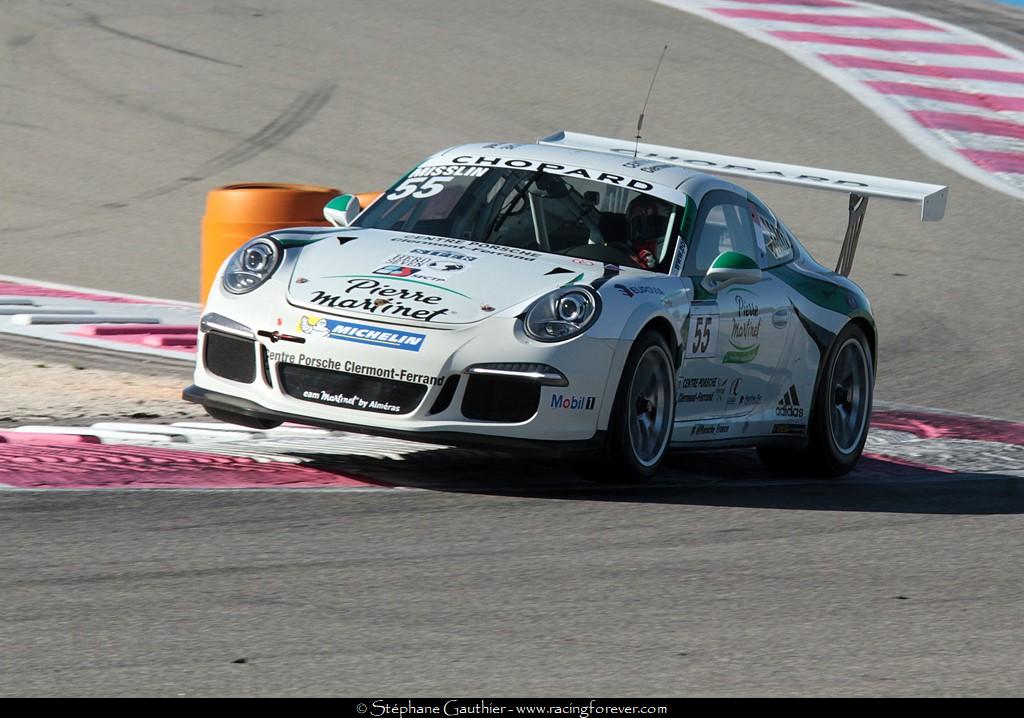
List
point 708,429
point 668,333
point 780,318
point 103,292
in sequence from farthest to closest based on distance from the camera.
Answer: point 103,292
point 780,318
point 708,429
point 668,333

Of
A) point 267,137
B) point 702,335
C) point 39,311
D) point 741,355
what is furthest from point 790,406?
point 267,137

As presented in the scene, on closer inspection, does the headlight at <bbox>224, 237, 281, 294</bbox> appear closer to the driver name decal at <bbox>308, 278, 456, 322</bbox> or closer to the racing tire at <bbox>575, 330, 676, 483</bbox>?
the driver name decal at <bbox>308, 278, 456, 322</bbox>

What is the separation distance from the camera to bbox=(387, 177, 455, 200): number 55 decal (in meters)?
7.48

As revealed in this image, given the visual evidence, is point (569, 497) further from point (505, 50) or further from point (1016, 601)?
point (505, 50)

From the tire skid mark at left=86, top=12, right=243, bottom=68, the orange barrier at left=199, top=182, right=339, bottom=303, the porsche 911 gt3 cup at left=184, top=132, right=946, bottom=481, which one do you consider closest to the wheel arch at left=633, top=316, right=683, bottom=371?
the porsche 911 gt3 cup at left=184, top=132, right=946, bottom=481

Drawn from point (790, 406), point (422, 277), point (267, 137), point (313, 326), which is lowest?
point (790, 406)

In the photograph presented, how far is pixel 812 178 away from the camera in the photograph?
26.6 ft

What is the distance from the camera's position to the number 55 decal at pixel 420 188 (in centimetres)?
748

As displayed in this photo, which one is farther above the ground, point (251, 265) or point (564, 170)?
point (564, 170)

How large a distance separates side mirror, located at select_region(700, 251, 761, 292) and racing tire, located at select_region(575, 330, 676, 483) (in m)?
0.45

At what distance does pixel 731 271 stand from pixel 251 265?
1849 mm

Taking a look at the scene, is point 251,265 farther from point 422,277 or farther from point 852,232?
point 852,232

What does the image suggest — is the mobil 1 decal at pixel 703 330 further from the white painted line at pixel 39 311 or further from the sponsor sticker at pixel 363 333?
the white painted line at pixel 39 311

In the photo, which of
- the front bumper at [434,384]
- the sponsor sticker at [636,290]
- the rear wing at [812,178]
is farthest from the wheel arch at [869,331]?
the front bumper at [434,384]
